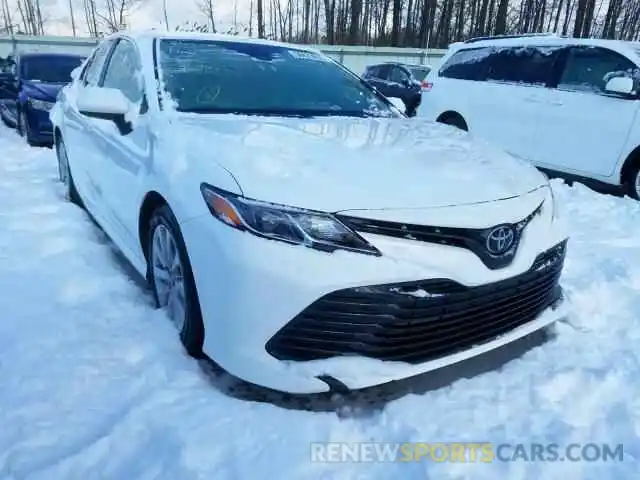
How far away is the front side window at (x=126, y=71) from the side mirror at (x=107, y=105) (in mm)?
90

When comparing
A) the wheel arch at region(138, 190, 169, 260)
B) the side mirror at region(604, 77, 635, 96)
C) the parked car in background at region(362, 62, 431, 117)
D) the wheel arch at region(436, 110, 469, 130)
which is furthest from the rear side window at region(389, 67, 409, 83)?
the wheel arch at region(138, 190, 169, 260)

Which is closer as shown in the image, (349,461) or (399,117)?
(349,461)

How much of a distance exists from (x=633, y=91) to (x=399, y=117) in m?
3.15

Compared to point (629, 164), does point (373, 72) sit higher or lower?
lower

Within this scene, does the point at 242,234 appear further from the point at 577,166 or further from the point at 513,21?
the point at 513,21

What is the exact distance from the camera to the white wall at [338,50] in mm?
21328

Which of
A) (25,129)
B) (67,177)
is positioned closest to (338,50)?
(25,129)

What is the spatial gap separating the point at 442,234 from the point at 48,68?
8.12 metres

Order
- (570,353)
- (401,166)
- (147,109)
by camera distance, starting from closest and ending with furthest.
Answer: (401,166) < (570,353) < (147,109)

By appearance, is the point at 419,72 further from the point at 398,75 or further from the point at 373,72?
the point at 373,72

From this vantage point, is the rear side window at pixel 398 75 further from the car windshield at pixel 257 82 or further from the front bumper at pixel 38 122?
the car windshield at pixel 257 82

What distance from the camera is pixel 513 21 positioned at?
32188 mm

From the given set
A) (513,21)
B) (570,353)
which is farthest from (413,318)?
(513,21)

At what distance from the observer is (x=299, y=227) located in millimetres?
1802
